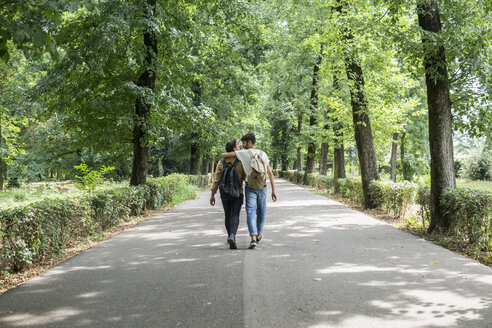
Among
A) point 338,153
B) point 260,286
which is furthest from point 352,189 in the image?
point 260,286

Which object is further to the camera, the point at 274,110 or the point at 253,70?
the point at 274,110

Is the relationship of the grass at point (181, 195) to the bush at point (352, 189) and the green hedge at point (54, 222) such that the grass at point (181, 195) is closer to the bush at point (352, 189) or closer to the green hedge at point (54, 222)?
the green hedge at point (54, 222)

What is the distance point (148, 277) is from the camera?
532 centimetres

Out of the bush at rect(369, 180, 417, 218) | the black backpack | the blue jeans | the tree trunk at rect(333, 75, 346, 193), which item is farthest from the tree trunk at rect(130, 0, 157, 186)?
the tree trunk at rect(333, 75, 346, 193)

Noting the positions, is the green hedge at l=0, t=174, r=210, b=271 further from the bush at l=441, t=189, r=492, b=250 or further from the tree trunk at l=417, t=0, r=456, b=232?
the tree trunk at l=417, t=0, r=456, b=232

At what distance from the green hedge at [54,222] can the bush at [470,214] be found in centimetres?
720

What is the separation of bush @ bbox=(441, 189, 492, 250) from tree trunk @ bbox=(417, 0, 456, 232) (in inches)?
16.0

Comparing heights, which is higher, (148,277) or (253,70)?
(253,70)

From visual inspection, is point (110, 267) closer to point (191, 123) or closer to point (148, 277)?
point (148, 277)

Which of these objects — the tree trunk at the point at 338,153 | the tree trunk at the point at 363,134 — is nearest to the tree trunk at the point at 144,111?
the tree trunk at the point at 363,134

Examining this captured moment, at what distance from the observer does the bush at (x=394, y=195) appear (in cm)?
1066

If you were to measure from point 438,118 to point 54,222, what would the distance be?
7.94 metres

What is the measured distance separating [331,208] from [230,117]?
15.0m

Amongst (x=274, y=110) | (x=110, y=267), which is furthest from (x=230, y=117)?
(x=110, y=267)
